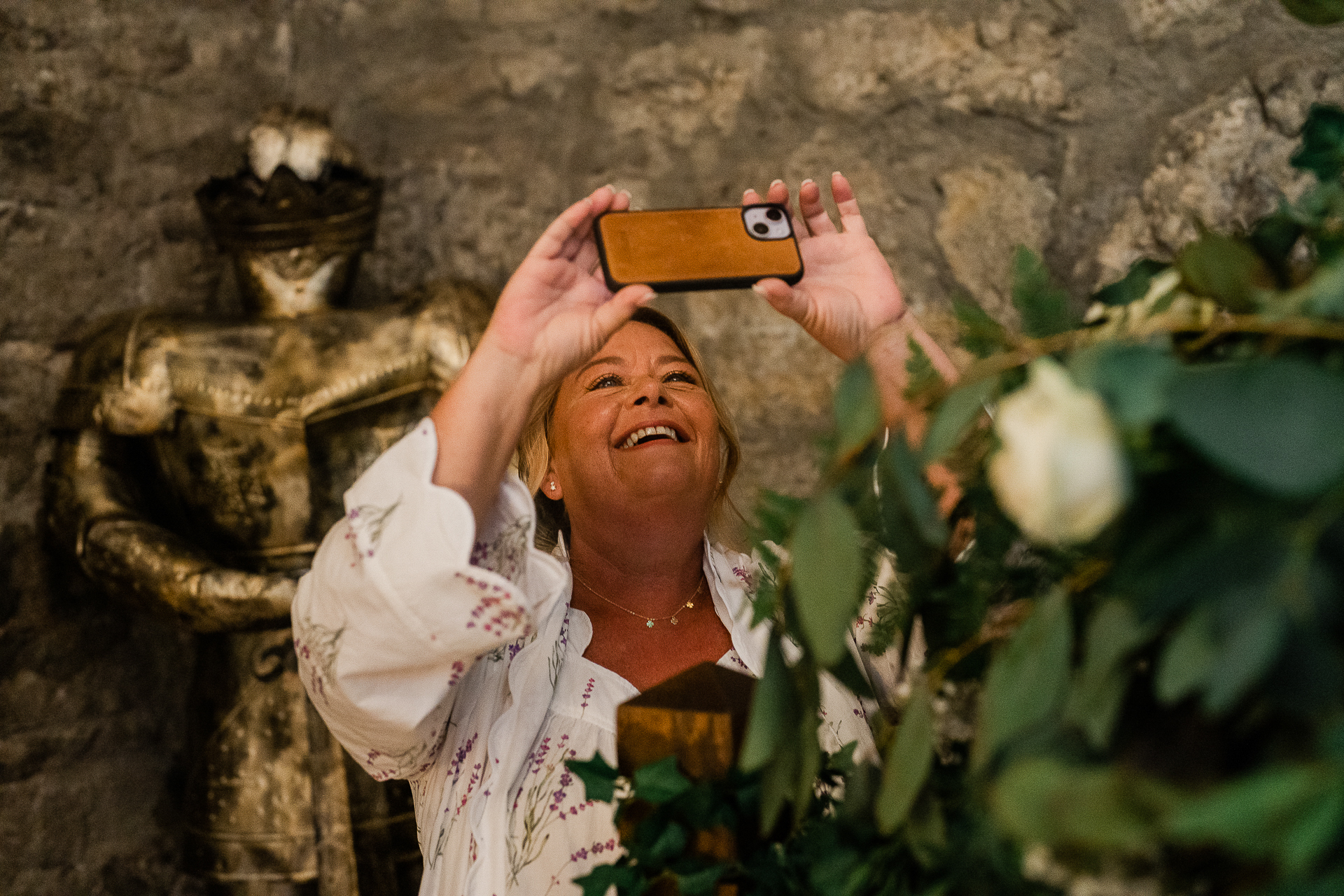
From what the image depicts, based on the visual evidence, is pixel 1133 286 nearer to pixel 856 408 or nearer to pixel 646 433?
pixel 856 408

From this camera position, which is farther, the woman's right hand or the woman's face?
the woman's face

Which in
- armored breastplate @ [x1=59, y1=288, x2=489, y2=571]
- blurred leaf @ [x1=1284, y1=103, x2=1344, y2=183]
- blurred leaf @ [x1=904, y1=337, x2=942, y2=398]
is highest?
blurred leaf @ [x1=1284, y1=103, x2=1344, y2=183]

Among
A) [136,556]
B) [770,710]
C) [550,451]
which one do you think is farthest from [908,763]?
[136,556]

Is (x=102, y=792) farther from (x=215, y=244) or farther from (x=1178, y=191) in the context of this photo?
(x=1178, y=191)

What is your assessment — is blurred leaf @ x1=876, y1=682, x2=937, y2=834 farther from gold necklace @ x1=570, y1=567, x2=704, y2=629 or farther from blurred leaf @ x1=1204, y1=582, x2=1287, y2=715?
gold necklace @ x1=570, y1=567, x2=704, y2=629

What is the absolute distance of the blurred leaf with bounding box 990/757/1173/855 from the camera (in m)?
0.32

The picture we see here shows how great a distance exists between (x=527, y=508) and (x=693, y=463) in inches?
13.0

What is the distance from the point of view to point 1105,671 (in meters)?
0.36

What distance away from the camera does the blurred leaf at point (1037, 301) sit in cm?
46

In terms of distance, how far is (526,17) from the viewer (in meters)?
1.90

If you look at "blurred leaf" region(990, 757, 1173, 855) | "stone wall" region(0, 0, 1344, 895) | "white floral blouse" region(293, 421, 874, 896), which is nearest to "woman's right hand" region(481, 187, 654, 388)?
"white floral blouse" region(293, 421, 874, 896)

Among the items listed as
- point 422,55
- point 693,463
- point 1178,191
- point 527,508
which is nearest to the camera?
point 527,508

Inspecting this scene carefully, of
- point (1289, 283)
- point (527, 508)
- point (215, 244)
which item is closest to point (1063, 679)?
point (1289, 283)

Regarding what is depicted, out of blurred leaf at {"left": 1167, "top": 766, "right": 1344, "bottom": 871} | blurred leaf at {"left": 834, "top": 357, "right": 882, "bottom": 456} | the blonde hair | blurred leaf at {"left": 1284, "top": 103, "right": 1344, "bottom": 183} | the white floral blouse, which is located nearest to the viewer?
blurred leaf at {"left": 1167, "top": 766, "right": 1344, "bottom": 871}
